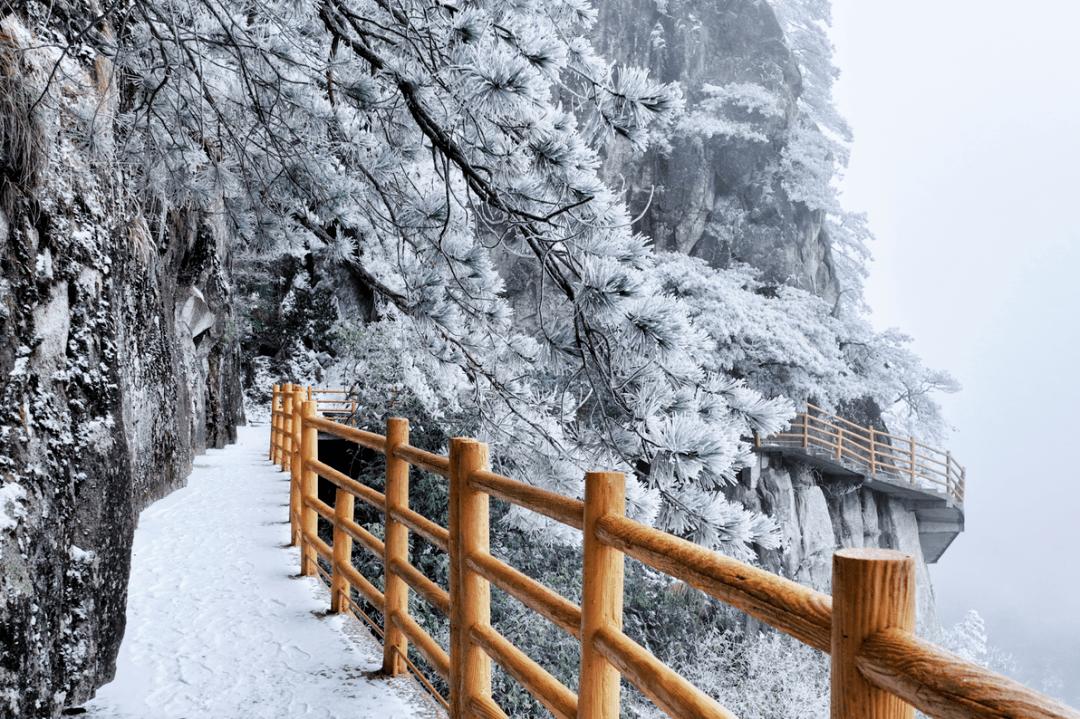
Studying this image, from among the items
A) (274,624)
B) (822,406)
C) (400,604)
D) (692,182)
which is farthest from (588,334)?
(692,182)

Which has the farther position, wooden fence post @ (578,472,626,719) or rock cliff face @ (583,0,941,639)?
rock cliff face @ (583,0,941,639)

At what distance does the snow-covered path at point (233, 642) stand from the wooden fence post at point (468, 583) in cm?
61

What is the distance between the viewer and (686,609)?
376 inches

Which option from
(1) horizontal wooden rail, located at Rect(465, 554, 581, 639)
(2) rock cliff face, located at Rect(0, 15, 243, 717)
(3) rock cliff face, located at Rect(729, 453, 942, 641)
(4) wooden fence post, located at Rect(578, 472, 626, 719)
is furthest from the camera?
(3) rock cliff face, located at Rect(729, 453, 942, 641)

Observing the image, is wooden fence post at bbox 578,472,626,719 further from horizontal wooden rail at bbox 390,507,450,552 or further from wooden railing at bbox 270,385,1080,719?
horizontal wooden rail at bbox 390,507,450,552

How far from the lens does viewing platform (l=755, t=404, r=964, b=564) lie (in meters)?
14.0

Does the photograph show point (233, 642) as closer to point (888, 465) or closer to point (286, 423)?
point (286, 423)

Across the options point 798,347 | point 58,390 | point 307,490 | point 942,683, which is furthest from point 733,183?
point 942,683

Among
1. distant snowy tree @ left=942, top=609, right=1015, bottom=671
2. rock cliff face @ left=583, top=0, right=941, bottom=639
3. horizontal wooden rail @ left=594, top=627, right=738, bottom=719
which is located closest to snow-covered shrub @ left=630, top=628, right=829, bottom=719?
rock cliff face @ left=583, top=0, right=941, bottom=639

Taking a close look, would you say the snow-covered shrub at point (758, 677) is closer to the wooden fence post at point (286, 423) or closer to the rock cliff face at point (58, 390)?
the wooden fence post at point (286, 423)

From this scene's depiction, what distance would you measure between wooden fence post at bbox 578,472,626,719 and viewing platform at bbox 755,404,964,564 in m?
12.1

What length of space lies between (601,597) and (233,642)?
265 cm

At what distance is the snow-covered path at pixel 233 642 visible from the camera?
277 cm

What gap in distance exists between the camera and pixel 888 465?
15.3 m
